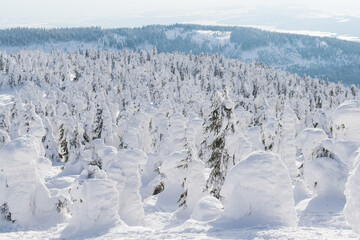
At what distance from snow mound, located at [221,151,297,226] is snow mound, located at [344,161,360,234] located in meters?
4.06

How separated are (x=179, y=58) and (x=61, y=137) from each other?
103 m

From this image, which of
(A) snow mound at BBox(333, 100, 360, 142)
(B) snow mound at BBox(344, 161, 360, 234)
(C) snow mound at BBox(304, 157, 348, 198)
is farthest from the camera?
(C) snow mound at BBox(304, 157, 348, 198)

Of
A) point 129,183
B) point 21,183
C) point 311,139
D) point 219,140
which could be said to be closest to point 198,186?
point 219,140

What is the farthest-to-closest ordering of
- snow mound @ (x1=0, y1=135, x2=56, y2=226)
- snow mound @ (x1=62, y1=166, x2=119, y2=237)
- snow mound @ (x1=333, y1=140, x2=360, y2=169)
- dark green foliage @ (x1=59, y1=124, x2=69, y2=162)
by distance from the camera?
dark green foliage @ (x1=59, y1=124, x2=69, y2=162), snow mound @ (x1=333, y1=140, x2=360, y2=169), snow mound @ (x1=0, y1=135, x2=56, y2=226), snow mound @ (x1=62, y1=166, x2=119, y2=237)

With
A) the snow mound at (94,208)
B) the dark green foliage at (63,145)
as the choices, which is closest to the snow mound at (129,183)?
the snow mound at (94,208)

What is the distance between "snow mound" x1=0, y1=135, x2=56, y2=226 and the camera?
1295cm

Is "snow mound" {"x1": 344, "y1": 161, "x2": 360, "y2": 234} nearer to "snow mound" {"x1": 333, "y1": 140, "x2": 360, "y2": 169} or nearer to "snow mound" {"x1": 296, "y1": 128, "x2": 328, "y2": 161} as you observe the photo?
"snow mound" {"x1": 333, "y1": 140, "x2": 360, "y2": 169}

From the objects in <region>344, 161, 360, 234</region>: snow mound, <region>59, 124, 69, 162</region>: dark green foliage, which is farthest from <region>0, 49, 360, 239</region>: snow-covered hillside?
<region>59, 124, 69, 162</region>: dark green foliage

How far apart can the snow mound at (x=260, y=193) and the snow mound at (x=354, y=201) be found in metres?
4.06

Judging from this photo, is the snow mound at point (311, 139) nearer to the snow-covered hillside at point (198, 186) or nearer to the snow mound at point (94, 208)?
the snow-covered hillside at point (198, 186)

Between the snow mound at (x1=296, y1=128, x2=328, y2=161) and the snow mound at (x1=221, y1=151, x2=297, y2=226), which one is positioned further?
the snow mound at (x1=296, y1=128, x2=328, y2=161)

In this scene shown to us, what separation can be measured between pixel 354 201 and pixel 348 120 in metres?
8.11

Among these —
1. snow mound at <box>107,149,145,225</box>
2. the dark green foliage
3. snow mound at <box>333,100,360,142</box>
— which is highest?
snow mound at <box>333,100,360,142</box>

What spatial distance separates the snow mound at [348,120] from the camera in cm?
1238
